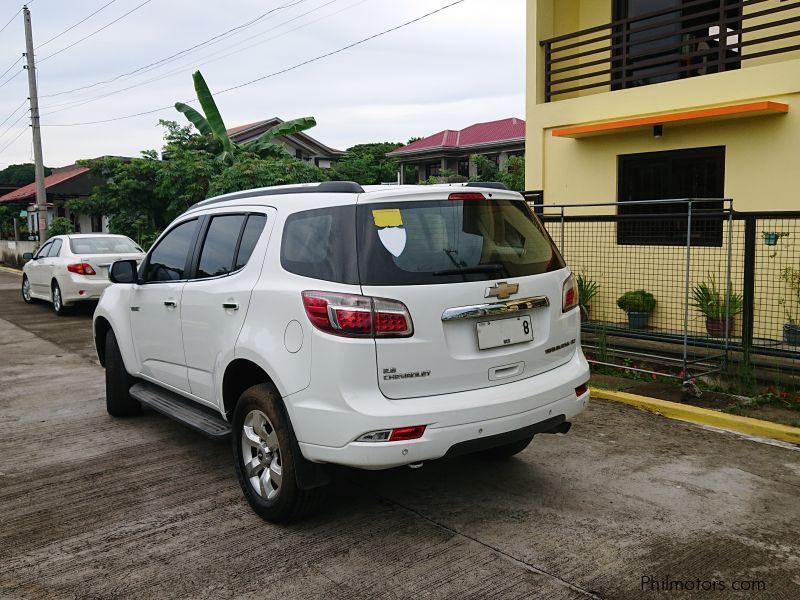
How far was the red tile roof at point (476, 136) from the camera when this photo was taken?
35656 millimetres

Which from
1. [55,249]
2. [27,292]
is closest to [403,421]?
[55,249]

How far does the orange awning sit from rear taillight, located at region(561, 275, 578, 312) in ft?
20.9

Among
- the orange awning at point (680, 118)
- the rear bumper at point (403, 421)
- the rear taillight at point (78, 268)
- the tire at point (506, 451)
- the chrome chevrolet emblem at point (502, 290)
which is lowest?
the tire at point (506, 451)

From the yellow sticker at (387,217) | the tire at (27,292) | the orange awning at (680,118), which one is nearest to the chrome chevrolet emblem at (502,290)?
the yellow sticker at (387,217)

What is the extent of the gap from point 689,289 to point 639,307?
2.07 ft

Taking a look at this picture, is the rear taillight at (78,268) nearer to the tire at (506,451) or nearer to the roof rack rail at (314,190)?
the roof rack rail at (314,190)

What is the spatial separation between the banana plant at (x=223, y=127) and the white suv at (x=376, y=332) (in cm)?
1766

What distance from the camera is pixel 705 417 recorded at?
20.2ft

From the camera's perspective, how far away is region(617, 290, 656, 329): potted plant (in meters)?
8.57

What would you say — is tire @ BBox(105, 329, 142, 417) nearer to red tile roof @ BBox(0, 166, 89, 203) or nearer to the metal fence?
the metal fence

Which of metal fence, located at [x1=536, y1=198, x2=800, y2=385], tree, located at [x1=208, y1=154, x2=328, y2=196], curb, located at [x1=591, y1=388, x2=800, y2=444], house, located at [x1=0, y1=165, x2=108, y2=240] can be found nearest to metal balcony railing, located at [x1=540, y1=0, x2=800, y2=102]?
metal fence, located at [x1=536, y1=198, x2=800, y2=385]

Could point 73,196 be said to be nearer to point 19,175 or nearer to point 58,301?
point 58,301

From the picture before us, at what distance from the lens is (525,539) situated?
3.85m

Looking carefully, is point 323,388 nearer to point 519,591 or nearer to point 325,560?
point 325,560
